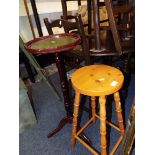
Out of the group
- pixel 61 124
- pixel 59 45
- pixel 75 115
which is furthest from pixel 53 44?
pixel 61 124

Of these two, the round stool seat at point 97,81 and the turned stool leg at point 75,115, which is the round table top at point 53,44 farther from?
the turned stool leg at point 75,115

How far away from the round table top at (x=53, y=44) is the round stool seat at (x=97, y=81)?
22cm

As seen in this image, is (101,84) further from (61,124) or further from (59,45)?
(61,124)

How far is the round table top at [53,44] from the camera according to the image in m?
1.22

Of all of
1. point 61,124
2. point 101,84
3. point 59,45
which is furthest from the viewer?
point 61,124

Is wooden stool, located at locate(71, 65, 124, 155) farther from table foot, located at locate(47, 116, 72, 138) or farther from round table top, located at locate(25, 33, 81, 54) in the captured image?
table foot, located at locate(47, 116, 72, 138)

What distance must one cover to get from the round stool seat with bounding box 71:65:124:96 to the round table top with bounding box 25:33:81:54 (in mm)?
219

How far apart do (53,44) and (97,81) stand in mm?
485

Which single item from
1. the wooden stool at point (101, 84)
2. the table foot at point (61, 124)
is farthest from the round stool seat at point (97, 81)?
the table foot at point (61, 124)

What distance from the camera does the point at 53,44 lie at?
1366 mm

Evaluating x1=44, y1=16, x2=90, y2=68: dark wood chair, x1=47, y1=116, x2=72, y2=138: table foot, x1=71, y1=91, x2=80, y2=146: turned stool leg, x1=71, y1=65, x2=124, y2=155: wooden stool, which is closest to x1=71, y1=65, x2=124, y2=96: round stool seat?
x1=71, y1=65, x2=124, y2=155: wooden stool
